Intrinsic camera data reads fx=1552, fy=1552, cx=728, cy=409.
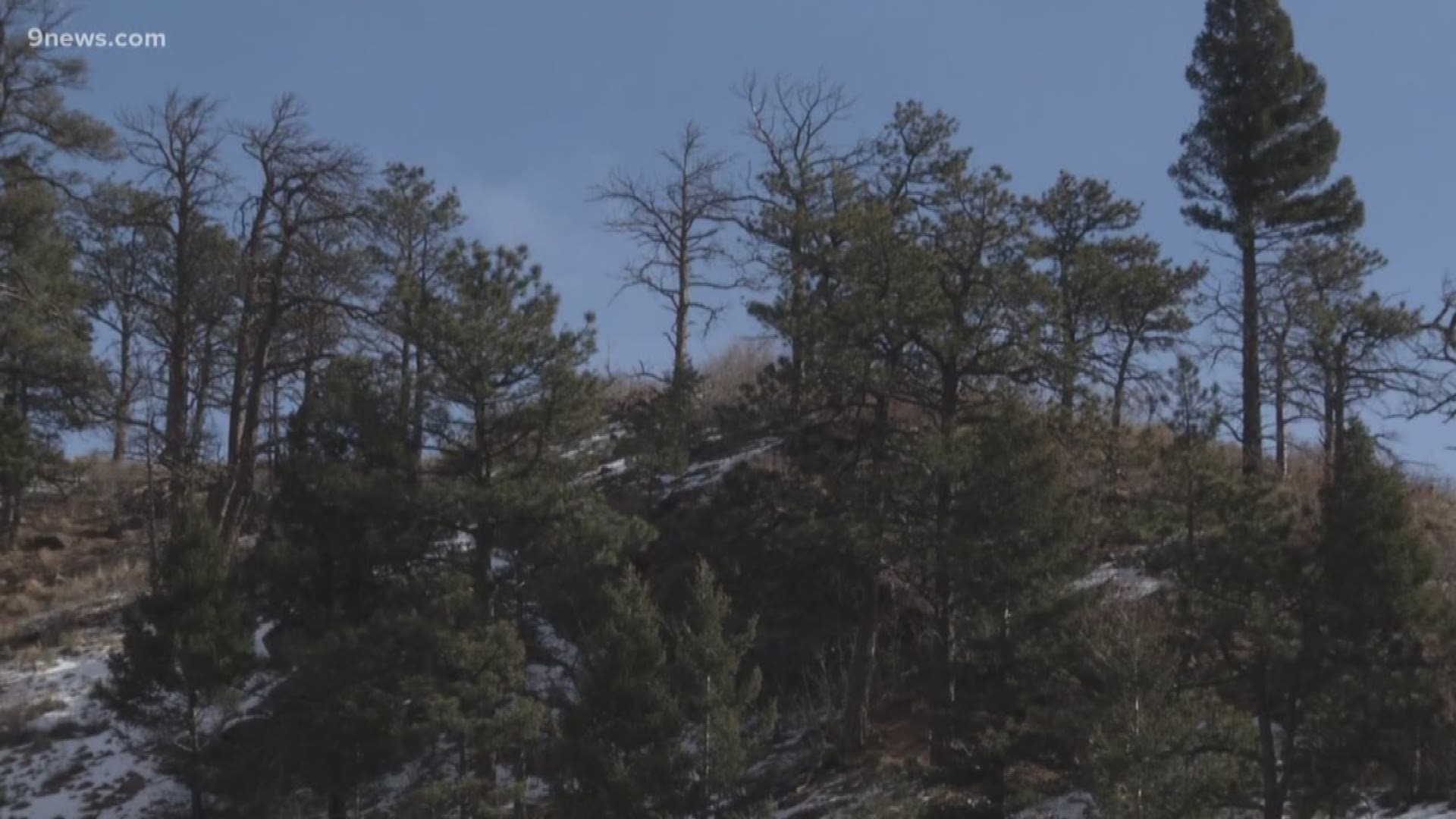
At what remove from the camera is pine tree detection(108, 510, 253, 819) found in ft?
75.2

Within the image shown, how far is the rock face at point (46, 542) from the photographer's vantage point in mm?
38062

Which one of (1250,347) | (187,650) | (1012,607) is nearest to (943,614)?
(1012,607)

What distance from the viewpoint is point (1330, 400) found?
1217 inches

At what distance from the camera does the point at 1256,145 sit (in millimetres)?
32438

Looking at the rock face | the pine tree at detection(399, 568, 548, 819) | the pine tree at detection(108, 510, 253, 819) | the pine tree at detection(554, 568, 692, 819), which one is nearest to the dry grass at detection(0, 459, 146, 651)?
the rock face

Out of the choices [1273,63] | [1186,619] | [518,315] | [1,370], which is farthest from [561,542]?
[1273,63]

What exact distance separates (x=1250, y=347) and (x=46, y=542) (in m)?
28.5

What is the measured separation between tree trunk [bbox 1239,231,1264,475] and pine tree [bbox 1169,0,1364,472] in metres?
0.02

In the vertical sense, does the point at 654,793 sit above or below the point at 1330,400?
below

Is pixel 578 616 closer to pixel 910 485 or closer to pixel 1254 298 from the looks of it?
pixel 910 485

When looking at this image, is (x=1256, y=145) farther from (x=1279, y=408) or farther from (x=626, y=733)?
(x=626, y=733)

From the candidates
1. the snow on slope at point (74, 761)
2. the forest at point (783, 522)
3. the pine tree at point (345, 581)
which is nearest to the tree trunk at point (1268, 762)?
Result: the forest at point (783, 522)

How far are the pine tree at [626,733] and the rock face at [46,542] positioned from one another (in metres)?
23.4

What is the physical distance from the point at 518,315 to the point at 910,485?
A: 6.58m
